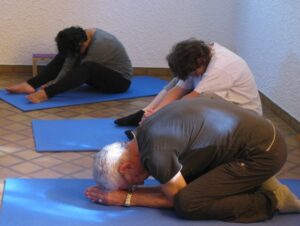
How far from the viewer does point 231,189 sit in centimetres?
245

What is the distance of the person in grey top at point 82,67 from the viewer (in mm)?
4440

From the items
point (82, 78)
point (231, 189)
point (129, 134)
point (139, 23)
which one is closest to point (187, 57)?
point (129, 134)

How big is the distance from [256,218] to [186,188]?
1.24ft

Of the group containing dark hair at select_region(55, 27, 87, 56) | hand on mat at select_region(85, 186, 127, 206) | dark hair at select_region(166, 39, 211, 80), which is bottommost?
hand on mat at select_region(85, 186, 127, 206)

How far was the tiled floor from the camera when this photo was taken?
120 inches

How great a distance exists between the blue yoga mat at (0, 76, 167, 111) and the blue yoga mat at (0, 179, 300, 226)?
5.32 ft

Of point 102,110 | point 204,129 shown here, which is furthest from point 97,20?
point 204,129

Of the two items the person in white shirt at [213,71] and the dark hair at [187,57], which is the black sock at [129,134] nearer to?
the person in white shirt at [213,71]

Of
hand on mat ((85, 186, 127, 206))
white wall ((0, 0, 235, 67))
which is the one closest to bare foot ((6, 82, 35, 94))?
white wall ((0, 0, 235, 67))

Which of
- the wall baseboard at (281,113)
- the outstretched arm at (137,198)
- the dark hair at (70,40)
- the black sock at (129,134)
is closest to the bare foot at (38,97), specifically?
the dark hair at (70,40)

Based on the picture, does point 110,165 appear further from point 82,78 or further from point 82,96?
point 82,96

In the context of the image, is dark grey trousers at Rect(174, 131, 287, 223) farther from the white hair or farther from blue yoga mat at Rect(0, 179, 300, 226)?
the white hair

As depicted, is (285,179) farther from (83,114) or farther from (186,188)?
(83,114)

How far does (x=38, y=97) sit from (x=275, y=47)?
6.53ft
